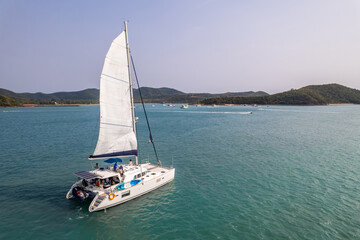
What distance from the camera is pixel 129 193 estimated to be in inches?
697

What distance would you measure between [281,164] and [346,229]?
13.8m

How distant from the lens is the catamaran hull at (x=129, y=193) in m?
15.9

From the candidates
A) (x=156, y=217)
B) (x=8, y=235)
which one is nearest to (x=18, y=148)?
(x=8, y=235)

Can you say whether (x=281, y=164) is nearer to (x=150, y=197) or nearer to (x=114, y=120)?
(x=150, y=197)

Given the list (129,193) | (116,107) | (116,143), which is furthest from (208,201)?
(116,107)

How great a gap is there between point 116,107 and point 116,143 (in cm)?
356

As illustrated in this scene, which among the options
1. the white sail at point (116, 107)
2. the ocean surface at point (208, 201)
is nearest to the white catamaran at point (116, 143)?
the white sail at point (116, 107)

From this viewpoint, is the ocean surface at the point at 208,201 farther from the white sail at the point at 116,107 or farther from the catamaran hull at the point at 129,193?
the white sail at the point at 116,107

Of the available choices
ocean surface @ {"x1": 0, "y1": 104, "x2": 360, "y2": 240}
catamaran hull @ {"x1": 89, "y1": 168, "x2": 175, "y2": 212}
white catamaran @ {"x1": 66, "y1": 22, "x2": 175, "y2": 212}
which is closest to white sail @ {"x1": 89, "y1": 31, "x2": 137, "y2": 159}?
white catamaran @ {"x1": 66, "y1": 22, "x2": 175, "y2": 212}

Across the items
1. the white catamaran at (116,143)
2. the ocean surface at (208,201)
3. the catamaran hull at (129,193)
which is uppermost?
the white catamaran at (116,143)

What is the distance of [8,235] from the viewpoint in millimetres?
13273

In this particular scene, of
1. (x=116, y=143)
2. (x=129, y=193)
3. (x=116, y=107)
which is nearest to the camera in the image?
(x=129, y=193)

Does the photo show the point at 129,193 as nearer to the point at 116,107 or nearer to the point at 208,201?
the point at 208,201

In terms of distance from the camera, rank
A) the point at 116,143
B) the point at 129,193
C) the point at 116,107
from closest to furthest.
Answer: the point at 129,193, the point at 116,107, the point at 116,143
